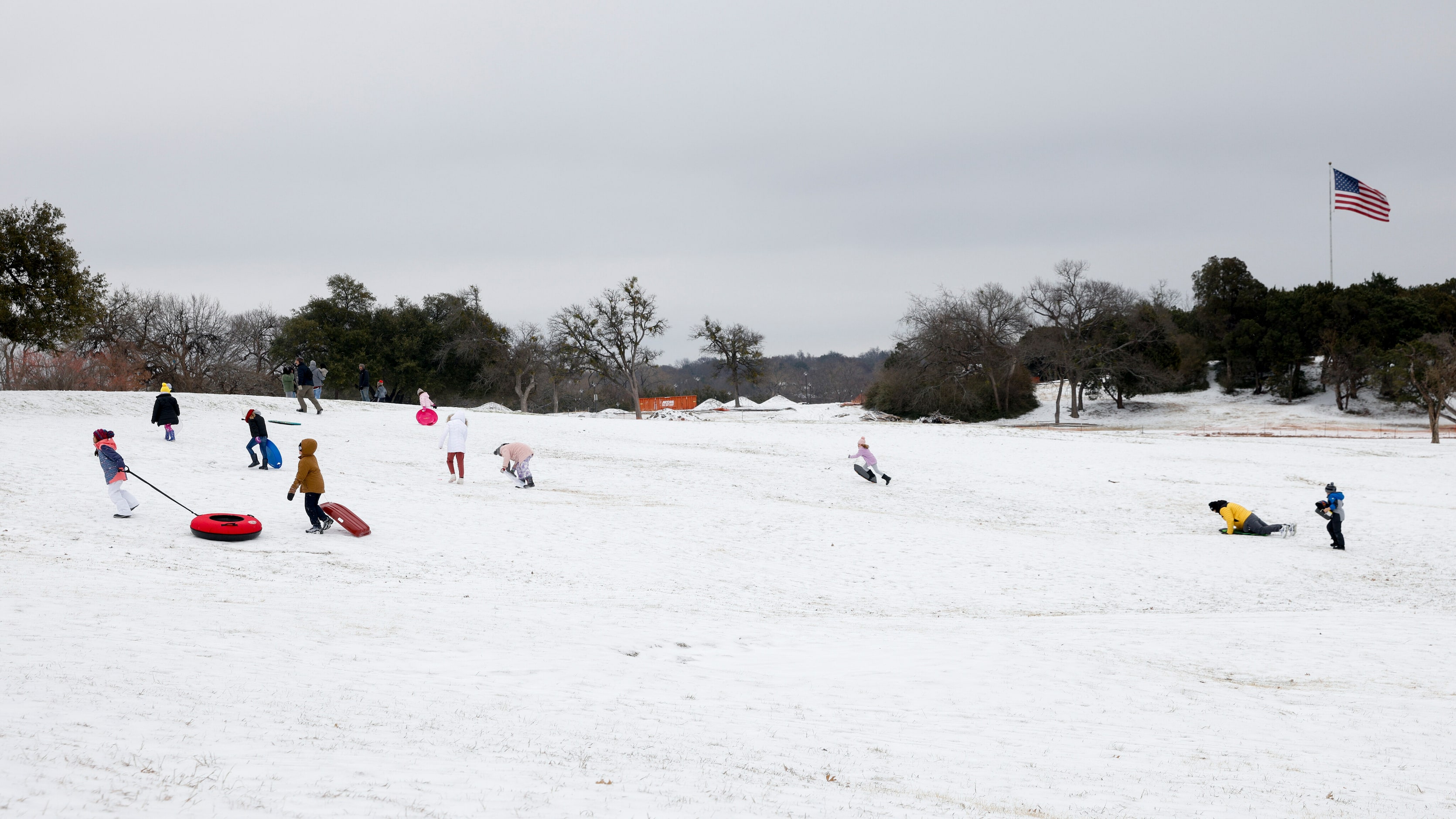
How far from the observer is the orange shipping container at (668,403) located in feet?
259

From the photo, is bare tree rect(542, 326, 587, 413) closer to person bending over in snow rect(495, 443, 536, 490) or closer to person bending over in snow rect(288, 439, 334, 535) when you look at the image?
person bending over in snow rect(495, 443, 536, 490)

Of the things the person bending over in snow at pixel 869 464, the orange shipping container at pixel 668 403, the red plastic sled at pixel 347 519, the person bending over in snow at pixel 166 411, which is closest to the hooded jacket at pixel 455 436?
the red plastic sled at pixel 347 519

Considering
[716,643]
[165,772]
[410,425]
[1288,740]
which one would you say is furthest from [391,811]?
[410,425]

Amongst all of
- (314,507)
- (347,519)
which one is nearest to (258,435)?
(314,507)

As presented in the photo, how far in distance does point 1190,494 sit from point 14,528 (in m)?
27.1

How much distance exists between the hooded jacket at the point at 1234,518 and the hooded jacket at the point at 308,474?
767 inches

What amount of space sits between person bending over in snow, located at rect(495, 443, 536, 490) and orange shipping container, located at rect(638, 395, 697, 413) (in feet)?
177

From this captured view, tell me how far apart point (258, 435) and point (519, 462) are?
6018 mm

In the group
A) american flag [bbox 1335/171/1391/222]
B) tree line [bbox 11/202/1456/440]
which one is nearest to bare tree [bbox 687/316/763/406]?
tree line [bbox 11/202/1456/440]

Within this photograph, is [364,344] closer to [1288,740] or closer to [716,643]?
[716,643]

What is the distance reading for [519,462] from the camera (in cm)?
2062

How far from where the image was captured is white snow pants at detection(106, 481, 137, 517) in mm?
14203

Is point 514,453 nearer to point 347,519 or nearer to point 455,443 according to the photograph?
point 455,443

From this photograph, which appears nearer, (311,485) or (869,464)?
(311,485)
